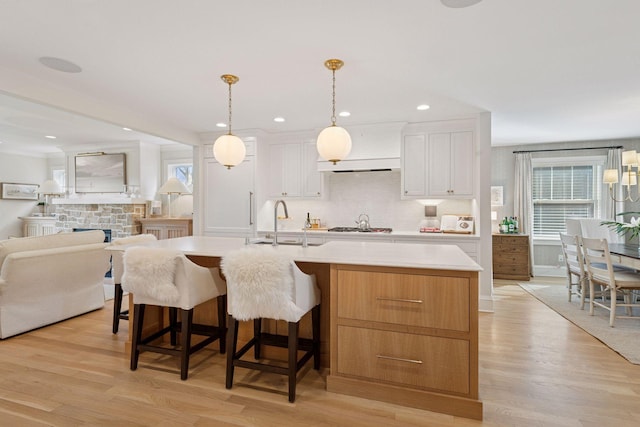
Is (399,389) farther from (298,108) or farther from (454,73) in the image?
(298,108)

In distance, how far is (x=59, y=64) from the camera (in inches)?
111

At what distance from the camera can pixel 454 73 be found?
302 cm

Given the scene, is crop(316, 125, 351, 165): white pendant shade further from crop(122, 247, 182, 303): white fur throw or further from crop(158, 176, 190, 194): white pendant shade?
crop(158, 176, 190, 194): white pendant shade

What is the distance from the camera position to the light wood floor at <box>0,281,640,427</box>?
1927 mm

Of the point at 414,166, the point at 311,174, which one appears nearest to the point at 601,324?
the point at 414,166

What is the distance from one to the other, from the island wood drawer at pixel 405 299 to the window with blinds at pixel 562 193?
17.5ft

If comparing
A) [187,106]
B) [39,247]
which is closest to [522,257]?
[187,106]

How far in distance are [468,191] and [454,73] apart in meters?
1.88

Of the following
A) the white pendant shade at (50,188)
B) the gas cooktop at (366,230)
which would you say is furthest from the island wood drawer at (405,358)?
the white pendant shade at (50,188)

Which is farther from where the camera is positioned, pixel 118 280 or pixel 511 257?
pixel 511 257

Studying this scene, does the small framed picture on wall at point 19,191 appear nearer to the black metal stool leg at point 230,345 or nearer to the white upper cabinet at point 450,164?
the black metal stool leg at point 230,345

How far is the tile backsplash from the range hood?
54 cm

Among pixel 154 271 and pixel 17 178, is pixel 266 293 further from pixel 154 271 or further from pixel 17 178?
pixel 17 178

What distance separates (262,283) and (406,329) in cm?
93
